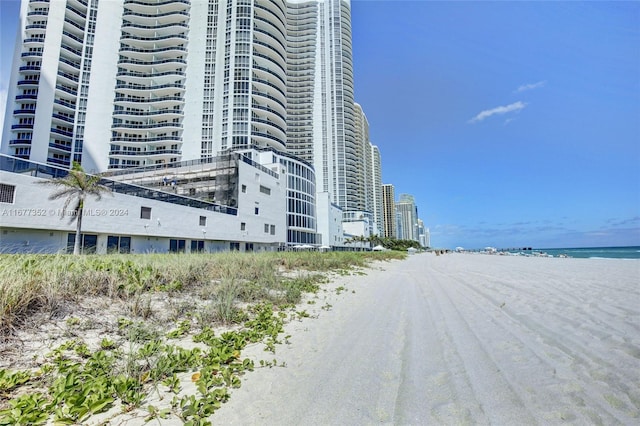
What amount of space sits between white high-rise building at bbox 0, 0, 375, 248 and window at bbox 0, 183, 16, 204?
34951 millimetres

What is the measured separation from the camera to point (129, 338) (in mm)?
4289

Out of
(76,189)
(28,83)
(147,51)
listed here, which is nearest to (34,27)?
(28,83)

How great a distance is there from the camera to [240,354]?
164 inches

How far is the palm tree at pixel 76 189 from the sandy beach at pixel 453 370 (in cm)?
2092

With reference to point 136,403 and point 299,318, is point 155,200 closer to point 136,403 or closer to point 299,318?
point 299,318

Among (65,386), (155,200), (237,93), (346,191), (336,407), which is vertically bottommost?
(336,407)

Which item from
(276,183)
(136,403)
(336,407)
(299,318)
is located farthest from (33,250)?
(276,183)

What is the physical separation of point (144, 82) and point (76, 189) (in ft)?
171

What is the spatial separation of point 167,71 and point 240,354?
236ft

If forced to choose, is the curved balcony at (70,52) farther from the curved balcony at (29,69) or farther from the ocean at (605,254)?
the ocean at (605,254)

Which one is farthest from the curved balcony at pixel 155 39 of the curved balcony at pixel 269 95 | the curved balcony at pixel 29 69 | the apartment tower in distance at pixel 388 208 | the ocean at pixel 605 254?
the apartment tower in distance at pixel 388 208

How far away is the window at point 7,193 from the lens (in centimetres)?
1746

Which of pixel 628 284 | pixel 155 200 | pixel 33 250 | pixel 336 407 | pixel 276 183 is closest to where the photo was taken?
pixel 336 407

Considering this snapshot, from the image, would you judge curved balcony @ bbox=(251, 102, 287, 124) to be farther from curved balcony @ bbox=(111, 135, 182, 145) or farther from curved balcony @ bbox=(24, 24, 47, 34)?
curved balcony @ bbox=(24, 24, 47, 34)
